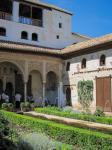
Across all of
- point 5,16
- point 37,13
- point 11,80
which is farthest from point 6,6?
point 11,80

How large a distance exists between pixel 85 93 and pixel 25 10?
11.3 meters

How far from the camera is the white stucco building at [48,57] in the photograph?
23.9 m

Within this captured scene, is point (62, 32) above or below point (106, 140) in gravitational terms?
above

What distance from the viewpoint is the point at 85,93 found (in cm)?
2505

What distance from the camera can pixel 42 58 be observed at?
89.4 ft

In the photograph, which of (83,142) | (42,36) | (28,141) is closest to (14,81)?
(42,36)

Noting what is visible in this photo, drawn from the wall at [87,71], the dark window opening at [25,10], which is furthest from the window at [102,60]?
the dark window opening at [25,10]

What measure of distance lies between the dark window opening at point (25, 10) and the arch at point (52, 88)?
251 inches

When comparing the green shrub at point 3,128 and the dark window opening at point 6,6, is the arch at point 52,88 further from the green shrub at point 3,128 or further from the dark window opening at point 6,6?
the green shrub at point 3,128

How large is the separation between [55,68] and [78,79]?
301 cm

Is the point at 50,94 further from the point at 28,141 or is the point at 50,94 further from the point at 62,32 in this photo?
the point at 28,141

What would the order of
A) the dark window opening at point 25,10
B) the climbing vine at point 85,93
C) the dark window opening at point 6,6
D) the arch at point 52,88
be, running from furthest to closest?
the dark window opening at point 25,10 < the arch at point 52,88 < the dark window opening at point 6,6 < the climbing vine at point 85,93

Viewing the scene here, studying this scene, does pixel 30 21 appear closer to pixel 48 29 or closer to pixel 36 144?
pixel 48 29

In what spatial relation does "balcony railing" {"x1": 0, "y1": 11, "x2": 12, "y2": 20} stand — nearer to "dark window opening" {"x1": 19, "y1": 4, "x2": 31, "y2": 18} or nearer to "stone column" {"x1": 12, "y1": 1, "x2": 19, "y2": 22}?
"stone column" {"x1": 12, "y1": 1, "x2": 19, "y2": 22}
